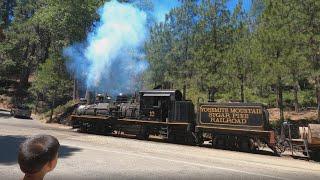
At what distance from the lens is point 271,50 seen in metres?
27.3

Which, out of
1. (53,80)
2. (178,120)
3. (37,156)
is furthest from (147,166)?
(53,80)

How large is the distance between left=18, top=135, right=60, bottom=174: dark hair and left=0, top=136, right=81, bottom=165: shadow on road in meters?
12.7

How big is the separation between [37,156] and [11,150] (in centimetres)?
1635

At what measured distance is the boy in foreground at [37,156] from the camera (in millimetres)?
2920

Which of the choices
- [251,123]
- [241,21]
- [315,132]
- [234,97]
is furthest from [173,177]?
[241,21]

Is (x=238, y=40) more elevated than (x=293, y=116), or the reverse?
(x=238, y=40)

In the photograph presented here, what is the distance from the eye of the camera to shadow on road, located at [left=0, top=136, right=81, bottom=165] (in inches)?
626

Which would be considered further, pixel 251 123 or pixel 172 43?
pixel 172 43

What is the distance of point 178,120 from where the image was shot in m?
28.3

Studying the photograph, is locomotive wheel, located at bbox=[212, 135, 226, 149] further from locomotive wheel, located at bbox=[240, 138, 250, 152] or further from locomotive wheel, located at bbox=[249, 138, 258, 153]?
locomotive wheel, located at bbox=[249, 138, 258, 153]

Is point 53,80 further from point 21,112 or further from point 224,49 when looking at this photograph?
point 224,49

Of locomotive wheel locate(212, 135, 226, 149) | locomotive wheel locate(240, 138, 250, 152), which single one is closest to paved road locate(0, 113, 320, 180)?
locomotive wheel locate(240, 138, 250, 152)

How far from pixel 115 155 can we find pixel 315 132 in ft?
31.3

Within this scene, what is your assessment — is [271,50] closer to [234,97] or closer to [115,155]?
[234,97]
